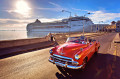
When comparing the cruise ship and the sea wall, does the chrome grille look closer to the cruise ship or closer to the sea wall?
the sea wall

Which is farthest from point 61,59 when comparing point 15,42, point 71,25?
point 71,25

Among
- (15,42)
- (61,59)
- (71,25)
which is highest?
(71,25)

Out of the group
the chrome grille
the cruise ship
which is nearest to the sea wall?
the chrome grille

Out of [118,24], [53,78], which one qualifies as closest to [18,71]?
[53,78]

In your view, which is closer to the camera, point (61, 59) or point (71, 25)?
point (61, 59)

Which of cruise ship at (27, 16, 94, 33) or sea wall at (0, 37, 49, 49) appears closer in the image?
sea wall at (0, 37, 49, 49)

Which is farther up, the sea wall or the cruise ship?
the cruise ship

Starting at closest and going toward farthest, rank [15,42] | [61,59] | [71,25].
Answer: [61,59] → [15,42] → [71,25]

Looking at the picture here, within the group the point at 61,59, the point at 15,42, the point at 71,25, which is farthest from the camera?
the point at 71,25

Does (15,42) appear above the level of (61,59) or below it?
above

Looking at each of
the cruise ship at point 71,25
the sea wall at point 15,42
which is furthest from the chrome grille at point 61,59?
the cruise ship at point 71,25

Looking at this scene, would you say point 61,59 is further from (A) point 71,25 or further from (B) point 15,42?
(A) point 71,25

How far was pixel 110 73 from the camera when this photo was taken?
3.94 m

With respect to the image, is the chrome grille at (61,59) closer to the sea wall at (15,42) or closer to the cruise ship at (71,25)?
the sea wall at (15,42)
